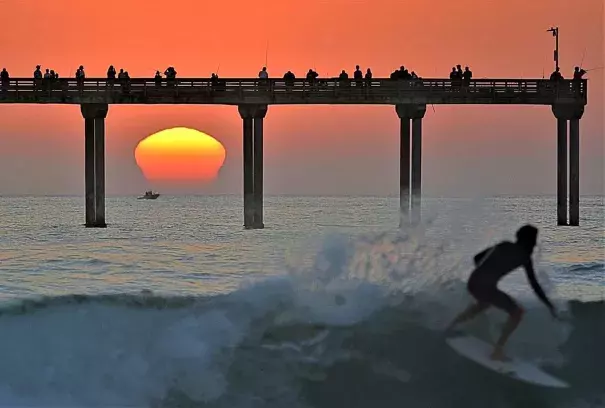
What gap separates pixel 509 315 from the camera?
1124cm

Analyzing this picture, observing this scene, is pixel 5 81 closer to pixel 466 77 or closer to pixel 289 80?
pixel 289 80

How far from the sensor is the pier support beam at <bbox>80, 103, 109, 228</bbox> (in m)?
37.2

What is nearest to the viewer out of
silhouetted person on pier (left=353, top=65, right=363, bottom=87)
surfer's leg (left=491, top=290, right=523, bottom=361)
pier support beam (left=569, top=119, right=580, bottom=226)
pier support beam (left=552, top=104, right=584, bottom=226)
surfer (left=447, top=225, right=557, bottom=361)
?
surfer (left=447, top=225, right=557, bottom=361)

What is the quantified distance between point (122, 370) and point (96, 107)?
2606 cm

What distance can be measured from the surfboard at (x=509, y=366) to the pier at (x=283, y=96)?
81.2 ft

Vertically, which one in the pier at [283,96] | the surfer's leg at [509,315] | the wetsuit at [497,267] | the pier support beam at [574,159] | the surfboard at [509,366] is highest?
the pier at [283,96]

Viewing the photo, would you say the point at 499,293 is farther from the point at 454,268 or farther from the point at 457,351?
the point at 454,268

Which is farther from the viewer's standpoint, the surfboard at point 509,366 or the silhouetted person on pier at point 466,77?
the silhouetted person on pier at point 466,77

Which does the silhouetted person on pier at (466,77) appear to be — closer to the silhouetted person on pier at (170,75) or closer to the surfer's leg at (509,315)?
the silhouetted person on pier at (170,75)

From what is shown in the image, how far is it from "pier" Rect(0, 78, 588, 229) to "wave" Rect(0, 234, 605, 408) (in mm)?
21715

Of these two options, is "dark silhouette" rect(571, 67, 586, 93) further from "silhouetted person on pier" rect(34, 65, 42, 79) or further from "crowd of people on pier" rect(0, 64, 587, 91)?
"silhouetted person on pier" rect(34, 65, 42, 79)

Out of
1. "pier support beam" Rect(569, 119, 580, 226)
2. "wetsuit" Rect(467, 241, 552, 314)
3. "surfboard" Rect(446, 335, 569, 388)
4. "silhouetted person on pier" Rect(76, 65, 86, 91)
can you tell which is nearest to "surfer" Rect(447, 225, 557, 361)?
"wetsuit" Rect(467, 241, 552, 314)

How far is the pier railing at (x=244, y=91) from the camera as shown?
3603 centimetres

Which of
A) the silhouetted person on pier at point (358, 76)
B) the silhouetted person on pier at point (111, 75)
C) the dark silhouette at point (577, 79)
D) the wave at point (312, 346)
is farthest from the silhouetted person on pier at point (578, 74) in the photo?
the wave at point (312, 346)
